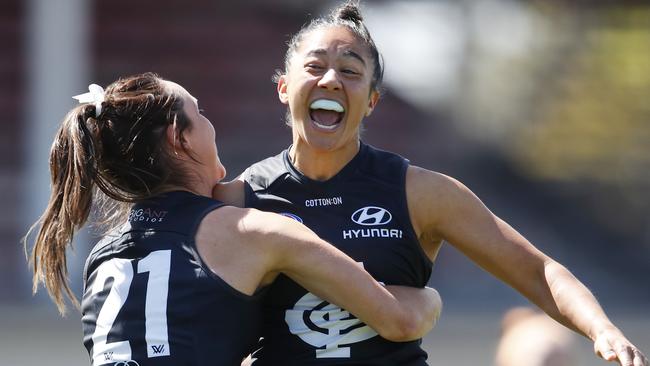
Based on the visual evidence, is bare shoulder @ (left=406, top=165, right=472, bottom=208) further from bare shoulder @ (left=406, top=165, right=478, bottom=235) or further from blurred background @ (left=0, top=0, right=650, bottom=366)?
blurred background @ (left=0, top=0, right=650, bottom=366)

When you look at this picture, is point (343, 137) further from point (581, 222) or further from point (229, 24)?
point (229, 24)

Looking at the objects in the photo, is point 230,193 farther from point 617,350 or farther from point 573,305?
point 617,350

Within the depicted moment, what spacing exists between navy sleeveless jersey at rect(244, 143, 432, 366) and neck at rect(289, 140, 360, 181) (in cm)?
2

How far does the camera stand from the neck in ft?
10.6

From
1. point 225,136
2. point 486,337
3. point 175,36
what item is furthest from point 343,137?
point 175,36

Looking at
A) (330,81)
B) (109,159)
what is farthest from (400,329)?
(109,159)

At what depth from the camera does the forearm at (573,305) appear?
2809 millimetres

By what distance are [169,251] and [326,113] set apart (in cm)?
66

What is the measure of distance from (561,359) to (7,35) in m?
8.36

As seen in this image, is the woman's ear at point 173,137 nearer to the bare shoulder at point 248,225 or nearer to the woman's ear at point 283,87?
the bare shoulder at point 248,225

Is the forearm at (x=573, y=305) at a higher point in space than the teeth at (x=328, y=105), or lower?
lower

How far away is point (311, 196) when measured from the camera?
3174 millimetres

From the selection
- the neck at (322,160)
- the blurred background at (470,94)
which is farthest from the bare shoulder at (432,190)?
the blurred background at (470,94)

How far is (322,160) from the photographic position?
3242mm
